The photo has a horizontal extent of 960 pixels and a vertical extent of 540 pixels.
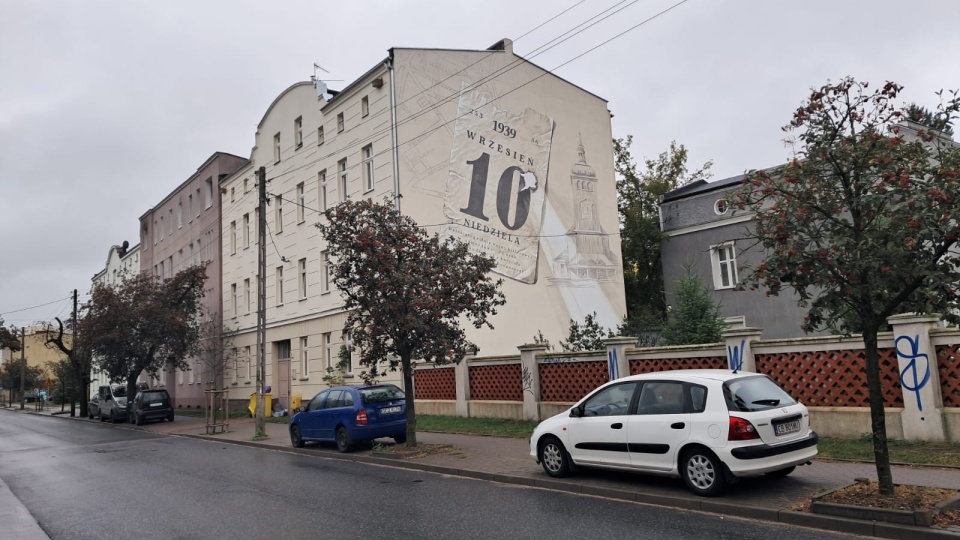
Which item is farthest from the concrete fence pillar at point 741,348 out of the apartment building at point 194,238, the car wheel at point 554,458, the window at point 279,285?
the apartment building at point 194,238

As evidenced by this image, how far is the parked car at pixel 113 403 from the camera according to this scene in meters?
34.0

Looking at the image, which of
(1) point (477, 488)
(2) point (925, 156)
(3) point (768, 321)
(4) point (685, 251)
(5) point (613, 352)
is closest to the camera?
(2) point (925, 156)

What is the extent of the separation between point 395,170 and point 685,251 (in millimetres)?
13489

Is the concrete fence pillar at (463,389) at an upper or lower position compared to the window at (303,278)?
lower

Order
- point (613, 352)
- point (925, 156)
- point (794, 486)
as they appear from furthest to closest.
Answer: point (613, 352) < point (794, 486) < point (925, 156)

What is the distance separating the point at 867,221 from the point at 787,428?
270cm

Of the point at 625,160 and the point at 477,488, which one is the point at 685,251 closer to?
the point at 625,160

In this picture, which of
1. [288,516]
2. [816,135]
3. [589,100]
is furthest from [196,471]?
[589,100]

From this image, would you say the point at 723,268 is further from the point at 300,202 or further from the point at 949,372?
the point at 949,372

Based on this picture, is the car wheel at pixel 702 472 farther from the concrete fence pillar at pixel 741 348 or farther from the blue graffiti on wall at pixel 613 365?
the blue graffiti on wall at pixel 613 365

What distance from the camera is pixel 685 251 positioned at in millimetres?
30750

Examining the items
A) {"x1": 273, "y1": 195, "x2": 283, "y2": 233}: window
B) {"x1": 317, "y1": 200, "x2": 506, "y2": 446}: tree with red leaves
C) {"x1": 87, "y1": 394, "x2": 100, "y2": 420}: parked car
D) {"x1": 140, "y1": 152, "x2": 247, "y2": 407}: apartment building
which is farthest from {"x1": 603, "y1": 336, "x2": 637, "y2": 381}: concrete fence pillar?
{"x1": 87, "y1": 394, "x2": 100, "y2": 420}: parked car

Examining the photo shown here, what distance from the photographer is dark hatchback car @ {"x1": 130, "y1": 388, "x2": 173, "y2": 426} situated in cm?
3120

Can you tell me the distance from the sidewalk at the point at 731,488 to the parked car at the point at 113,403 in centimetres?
2411
